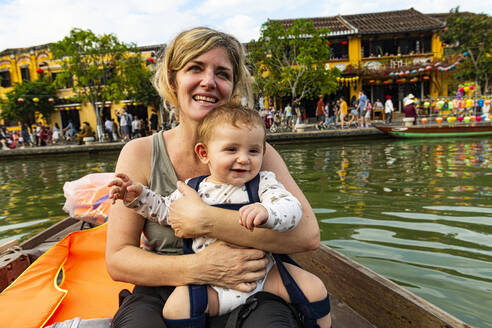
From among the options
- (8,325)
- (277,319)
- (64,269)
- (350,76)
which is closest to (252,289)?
(277,319)

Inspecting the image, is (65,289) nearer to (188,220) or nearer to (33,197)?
(188,220)

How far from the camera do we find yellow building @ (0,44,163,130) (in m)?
30.7

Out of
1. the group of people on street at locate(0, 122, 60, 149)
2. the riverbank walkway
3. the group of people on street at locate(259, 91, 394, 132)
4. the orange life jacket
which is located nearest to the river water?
the orange life jacket

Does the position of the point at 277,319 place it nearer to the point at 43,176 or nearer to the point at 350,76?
the point at 43,176

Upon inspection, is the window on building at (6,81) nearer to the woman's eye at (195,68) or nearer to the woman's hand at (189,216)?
the woman's eye at (195,68)

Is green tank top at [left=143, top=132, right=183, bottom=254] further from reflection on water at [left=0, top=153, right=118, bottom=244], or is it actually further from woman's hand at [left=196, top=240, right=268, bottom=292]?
reflection on water at [left=0, top=153, right=118, bottom=244]

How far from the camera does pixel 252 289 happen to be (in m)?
1.48

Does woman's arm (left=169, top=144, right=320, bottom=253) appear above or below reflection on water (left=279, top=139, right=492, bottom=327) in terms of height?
above

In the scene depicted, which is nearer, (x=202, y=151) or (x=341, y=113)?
(x=202, y=151)

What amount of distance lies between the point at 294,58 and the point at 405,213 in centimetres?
1942

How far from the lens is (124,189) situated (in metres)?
1.54

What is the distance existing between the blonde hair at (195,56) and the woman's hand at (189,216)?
0.71 metres

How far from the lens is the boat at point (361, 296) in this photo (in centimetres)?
163

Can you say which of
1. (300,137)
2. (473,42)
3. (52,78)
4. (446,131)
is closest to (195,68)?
(300,137)
